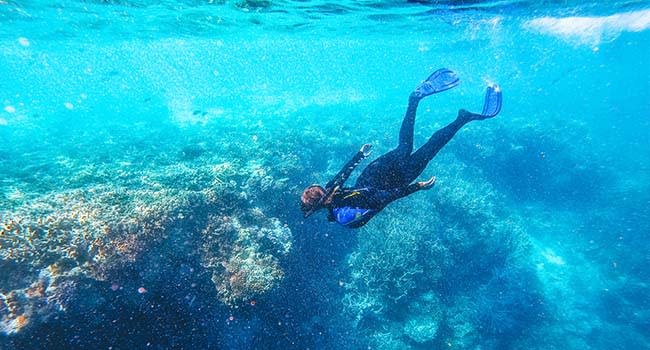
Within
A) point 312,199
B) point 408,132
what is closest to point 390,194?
point 312,199

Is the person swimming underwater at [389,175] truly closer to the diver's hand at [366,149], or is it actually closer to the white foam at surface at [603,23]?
the diver's hand at [366,149]

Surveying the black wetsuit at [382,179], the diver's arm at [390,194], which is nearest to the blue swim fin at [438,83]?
the black wetsuit at [382,179]

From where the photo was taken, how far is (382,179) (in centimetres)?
527

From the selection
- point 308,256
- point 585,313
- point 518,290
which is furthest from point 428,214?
Result: point 585,313

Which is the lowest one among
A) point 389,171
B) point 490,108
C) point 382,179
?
point 382,179

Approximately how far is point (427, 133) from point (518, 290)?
1062 cm

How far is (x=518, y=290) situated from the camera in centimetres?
1110

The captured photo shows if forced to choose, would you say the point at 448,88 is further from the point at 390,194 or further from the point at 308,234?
the point at 308,234

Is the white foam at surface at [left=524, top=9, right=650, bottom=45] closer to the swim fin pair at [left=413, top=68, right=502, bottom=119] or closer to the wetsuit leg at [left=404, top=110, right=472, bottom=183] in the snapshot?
the swim fin pair at [left=413, top=68, right=502, bottom=119]

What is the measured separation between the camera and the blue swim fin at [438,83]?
19.7 feet

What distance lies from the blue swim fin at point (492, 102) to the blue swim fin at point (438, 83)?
2.50 ft

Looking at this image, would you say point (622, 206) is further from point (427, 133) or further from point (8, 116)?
point (8, 116)

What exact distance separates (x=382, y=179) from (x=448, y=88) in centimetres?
268

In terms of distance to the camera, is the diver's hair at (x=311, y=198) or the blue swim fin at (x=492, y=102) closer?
the diver's hair at (x=311, y=198)
